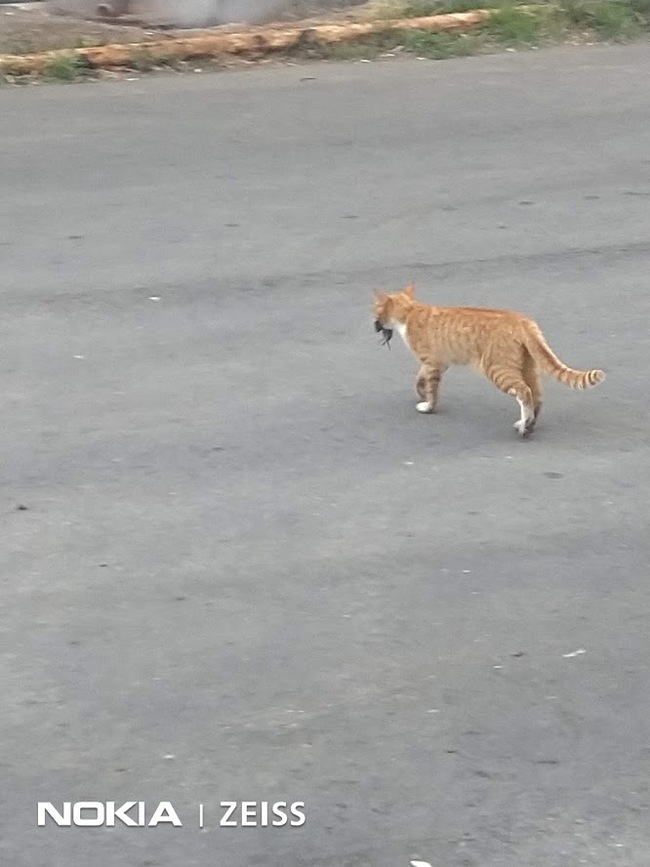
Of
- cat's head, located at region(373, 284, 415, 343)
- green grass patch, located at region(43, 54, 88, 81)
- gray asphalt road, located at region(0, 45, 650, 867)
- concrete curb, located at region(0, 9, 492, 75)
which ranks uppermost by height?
concrete curb, located at region(0, 9, 492, 75)

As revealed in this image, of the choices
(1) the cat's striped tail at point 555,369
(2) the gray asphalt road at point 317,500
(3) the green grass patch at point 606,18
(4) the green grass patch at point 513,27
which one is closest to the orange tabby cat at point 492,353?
(1) the cat's striped tail at point 555,369

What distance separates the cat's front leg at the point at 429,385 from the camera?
7.36m

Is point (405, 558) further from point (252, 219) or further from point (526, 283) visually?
point (252, 219)

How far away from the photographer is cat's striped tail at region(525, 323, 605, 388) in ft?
23.2

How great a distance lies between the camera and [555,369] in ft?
23.3

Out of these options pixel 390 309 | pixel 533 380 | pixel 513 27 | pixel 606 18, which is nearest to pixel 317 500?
pixel 533 380

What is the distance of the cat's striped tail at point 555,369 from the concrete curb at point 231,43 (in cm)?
643

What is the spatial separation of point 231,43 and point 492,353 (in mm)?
6421

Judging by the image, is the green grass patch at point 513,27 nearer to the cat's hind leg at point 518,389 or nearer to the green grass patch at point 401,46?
the green grass patch at point 401,46

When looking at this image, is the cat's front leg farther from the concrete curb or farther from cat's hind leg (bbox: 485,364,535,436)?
the concrete curb

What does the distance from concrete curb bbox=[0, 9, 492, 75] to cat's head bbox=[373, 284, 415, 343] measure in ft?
18.7

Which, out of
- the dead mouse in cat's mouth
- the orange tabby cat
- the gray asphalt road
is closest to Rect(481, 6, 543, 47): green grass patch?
the gray asphalt road

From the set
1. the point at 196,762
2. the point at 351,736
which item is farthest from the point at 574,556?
the point at 196,762

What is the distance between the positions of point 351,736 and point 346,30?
9057mm
